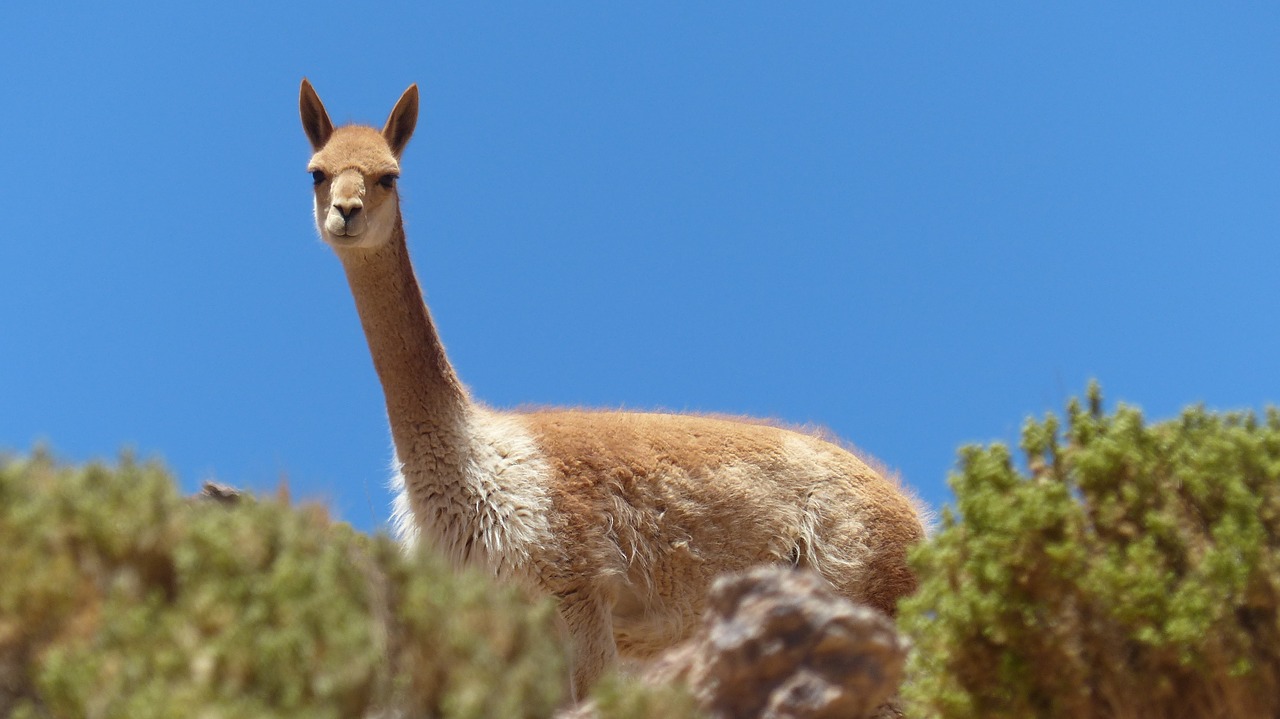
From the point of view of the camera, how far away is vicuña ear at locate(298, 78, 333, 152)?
7.59 meters

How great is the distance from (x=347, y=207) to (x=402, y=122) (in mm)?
1206

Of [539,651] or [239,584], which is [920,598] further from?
[239,584]

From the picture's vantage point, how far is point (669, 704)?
3.33 meters

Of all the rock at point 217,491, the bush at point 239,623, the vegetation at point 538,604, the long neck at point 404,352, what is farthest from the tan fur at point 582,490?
the rock at point 217,491

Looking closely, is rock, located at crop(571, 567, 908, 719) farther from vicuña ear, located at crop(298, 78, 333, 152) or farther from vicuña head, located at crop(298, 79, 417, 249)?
vicuña ear, located at crop(298, 78, 333, 152)

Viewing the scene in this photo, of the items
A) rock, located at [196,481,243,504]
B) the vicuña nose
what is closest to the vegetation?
the vicuña nose

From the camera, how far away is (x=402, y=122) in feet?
25.4

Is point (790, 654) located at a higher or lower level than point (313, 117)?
lower

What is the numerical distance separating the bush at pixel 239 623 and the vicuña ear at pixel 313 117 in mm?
3848

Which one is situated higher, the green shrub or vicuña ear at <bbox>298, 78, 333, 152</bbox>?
vicuña ear at <bbox>298, 78, 333, 152</bbox>

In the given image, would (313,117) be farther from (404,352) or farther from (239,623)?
(239,623)

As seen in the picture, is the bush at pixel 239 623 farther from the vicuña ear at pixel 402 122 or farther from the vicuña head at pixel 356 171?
the vicuña ear at pixel 402 122

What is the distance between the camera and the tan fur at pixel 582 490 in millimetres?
6547

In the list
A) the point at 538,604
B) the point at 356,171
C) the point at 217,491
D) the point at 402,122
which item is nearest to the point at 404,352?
the point at 356,171
